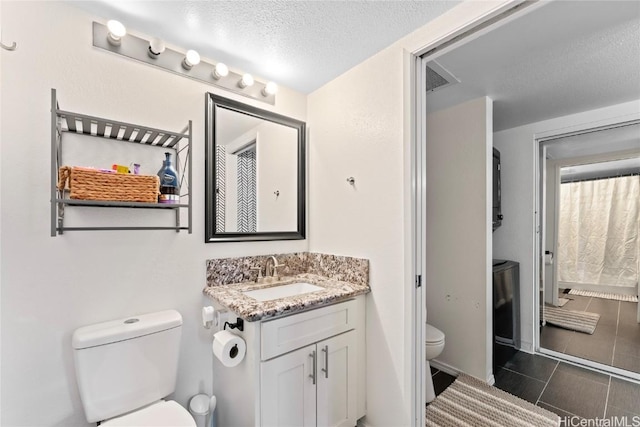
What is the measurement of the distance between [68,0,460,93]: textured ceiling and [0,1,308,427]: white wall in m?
0.20

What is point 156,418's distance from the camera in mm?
1195

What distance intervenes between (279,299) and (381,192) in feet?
2.61

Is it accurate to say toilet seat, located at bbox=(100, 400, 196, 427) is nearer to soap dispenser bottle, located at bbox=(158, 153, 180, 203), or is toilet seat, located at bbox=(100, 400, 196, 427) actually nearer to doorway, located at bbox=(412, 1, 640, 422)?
soap dispenser bottle, located at bbox=(158, 153, 180, 203)

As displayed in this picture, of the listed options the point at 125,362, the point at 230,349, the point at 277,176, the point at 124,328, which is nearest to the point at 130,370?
the point at 125,362

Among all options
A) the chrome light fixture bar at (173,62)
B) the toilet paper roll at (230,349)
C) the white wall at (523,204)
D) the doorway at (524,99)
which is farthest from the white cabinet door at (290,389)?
the white wall at (523,204)

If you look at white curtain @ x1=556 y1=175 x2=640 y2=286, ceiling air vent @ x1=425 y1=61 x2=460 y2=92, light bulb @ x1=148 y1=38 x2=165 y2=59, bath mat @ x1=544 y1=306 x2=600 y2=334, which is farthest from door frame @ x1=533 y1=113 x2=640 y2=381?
light bulb @ x1=148 y1=38 x2=165 y2=59

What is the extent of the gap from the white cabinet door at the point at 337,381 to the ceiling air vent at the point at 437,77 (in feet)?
5.44

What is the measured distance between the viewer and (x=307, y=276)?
1.97 m

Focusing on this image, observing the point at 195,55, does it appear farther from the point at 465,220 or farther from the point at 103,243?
the point at 465,220

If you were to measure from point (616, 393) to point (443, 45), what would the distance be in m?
2.61

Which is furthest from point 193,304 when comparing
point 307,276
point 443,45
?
point 443,45

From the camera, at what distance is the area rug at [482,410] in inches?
67.1

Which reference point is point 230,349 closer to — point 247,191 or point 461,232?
point 247,191

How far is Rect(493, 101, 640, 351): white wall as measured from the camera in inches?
103
